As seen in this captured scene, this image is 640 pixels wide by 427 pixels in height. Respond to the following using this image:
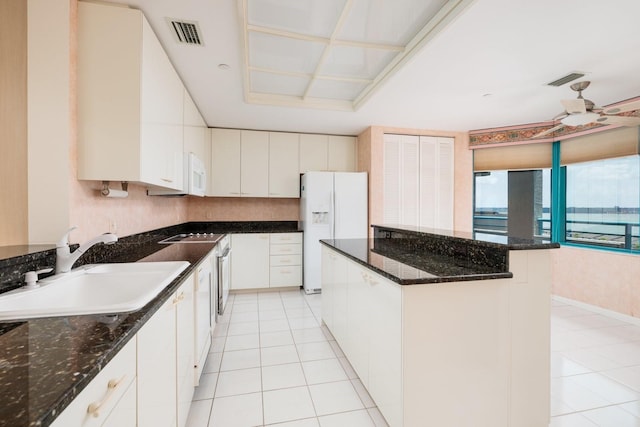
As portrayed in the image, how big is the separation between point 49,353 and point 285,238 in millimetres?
3602

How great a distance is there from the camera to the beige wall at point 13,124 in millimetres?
1482

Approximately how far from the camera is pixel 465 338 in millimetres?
1463

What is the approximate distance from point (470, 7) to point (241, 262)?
3.76 meters

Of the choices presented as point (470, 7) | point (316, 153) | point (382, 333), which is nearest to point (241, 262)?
point (316, 153)

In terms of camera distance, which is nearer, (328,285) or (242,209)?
(328,285)

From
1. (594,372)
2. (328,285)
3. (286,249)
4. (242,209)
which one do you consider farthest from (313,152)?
(594,372)

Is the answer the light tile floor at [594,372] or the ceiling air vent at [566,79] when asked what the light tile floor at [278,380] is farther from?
the ceiling air vent at [566,79]

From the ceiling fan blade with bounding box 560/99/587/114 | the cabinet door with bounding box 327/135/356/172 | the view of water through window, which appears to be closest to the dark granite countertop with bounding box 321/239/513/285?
the ceiling fan blade with bounding box 560/99/587/114

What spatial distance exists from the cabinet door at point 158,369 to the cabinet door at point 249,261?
2809 millimetres

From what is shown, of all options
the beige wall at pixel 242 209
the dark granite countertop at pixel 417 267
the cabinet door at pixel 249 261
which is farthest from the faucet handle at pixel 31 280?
the beige wall at pixel 242 209

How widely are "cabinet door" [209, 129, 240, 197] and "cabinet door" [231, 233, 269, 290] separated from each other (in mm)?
756

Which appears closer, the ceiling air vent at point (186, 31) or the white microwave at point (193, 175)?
the ceiling air vent at point (186, 31)

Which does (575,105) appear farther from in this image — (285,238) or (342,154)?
(285,238)

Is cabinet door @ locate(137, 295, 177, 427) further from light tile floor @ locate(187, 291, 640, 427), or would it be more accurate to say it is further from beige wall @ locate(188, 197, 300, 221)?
beige wall @ locate(188, 197, 300, 221)
